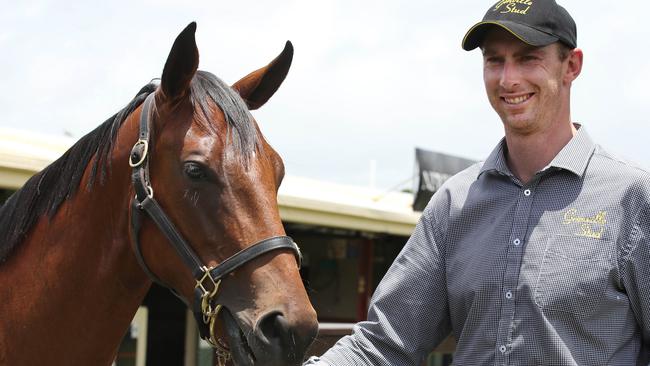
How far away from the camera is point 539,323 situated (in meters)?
1.86

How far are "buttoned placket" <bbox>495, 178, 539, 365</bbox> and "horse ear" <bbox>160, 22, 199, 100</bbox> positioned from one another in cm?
102

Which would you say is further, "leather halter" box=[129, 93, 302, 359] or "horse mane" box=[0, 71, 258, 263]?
"horse mane" box=[0, 71, 258, 263]

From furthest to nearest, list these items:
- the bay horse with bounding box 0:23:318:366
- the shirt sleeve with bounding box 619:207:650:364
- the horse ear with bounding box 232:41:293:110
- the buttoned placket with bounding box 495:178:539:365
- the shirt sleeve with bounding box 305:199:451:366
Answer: the horse ear with bounding box 232:41:293:110, the shirt sleeve with bounding box 305:199:451:366, the bay horse with bounding box 0:23:318:366, the buttoned placket with bounding box 495:178:539:365, the shirt sleeve with bounding box 619:207:650:364

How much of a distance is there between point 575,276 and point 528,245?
15 cm

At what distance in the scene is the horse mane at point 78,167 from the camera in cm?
230

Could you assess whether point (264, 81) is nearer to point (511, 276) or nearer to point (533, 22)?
point (533, 22)

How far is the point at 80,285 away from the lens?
7.53 ft

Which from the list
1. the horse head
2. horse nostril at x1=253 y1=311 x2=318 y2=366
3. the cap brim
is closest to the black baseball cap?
the cap brim

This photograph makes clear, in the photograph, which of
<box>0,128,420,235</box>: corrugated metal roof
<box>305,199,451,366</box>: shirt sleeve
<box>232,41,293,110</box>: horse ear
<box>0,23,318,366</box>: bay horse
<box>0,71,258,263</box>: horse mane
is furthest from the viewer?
<box>0,128,420,235</box>: corrugated metal roof

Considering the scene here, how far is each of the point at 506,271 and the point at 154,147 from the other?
3.45ft

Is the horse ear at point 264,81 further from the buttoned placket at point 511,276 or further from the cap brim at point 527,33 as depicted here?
the buttoned placket at point 511,276

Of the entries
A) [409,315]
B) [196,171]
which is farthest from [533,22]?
[196,171]

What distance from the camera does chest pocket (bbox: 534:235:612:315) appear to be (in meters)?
1.82

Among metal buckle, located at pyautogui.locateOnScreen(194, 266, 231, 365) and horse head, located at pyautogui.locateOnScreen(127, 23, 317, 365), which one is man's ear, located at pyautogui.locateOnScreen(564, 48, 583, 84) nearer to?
horse head, located at pyautogui.locateOnScreen(127, 23, 317, 365)
